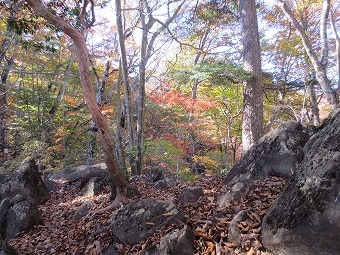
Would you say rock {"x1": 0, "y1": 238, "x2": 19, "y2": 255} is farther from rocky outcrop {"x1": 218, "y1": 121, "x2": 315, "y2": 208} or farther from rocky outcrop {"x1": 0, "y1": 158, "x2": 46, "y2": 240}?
rocky outcrop {"x1": 218, "y1": 121, "x2": 315, "y2": 208}

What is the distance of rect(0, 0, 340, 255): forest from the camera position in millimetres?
2154

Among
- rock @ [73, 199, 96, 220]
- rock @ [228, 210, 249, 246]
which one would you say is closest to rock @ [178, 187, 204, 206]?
rock @ [228, 210, 249, 246]

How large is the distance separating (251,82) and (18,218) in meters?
6.90

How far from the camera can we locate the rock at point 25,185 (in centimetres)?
671

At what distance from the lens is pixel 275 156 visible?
3.91 metres

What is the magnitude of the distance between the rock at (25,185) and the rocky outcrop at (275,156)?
592 cm

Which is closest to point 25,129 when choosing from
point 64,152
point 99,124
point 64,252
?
point 64,152

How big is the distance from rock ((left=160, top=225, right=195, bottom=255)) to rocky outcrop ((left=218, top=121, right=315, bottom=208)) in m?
1.08

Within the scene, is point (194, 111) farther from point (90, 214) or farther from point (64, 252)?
point (64, 252)

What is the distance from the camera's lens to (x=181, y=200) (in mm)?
4020

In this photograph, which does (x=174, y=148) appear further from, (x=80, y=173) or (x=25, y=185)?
(x=25, y=185)

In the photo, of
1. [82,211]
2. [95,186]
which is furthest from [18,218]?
[95,186]

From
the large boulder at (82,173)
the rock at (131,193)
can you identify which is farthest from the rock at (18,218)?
the large boulder at (82,173)

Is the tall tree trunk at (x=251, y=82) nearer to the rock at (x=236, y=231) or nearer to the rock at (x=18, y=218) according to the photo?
the rock at (x=236, y=231)
